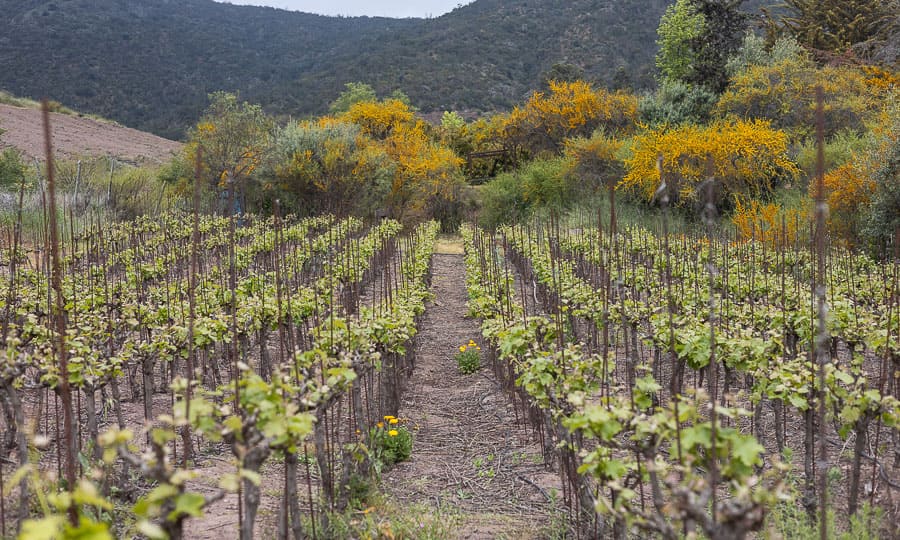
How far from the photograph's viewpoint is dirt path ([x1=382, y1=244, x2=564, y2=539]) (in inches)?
164

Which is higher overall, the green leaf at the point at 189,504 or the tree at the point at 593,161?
the tree at the point at 593,161

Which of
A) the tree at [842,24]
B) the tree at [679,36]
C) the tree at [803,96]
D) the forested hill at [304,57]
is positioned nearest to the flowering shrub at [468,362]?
the tree at [803,96]

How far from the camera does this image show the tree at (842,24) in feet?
97.0


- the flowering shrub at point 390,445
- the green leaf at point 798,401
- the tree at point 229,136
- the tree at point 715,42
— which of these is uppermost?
the tree at point 715,42

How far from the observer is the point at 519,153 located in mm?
34469

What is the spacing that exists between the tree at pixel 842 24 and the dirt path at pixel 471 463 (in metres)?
28.9

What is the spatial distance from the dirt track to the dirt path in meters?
36.3

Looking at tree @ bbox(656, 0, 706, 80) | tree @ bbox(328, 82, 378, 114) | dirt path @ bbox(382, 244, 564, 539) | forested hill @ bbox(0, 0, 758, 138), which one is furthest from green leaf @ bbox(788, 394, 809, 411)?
tree @ bbox(328, 82, 378, 114)

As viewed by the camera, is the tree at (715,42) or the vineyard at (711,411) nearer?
the vineyard at (711,411)

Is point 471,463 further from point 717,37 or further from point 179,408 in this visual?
point 717,37

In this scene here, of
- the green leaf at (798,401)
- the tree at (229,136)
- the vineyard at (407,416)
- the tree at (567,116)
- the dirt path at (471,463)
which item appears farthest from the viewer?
the tree at (567,116)

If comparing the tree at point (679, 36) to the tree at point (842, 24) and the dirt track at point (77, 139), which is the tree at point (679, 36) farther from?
the dirt track at point (77, 139)

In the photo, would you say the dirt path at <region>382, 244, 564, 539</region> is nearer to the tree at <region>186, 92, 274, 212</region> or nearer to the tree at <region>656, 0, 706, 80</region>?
the tree at <region>186, 92, 274, 212</region>

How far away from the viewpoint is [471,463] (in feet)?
17.4
